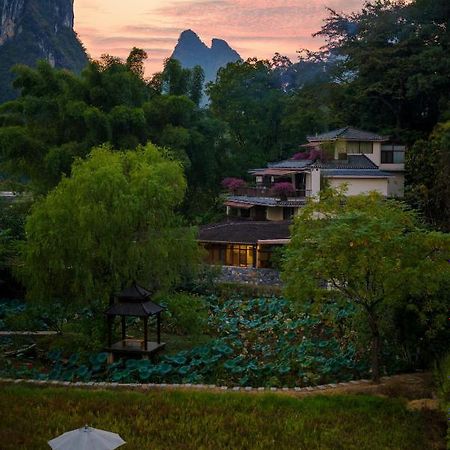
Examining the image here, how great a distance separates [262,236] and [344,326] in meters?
11.7

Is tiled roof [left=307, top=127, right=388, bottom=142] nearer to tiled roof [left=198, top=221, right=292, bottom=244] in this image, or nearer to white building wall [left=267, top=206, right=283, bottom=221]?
white building wall [left=267, top=206, right=283, bottom=221]

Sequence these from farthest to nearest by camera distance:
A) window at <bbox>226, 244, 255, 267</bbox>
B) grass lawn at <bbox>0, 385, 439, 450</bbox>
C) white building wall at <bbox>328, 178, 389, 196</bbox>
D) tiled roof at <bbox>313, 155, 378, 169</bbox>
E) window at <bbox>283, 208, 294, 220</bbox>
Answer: window at <bbox>283, 208, 294, 220</bbox>, tiled roof at <bbox>313, 155, 378, 169</bbox>, white building wall at <bbox>328, 178, 389, 196</bbox>, window at <bbox>226, 244, 255, 267</bbox>, grass lawn at <bbox>0, 385, 439, 450</bbox>

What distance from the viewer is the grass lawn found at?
10.6 meters

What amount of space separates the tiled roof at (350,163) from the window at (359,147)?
1.23 meters

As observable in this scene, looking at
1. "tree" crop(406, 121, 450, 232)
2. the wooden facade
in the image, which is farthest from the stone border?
"tree" crop(406, 121, 450, 232)

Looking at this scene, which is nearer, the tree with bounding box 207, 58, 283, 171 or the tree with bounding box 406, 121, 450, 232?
the tree with bounding box 406, 121, 450, 232

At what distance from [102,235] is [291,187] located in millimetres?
20867

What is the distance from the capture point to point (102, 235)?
1697 centimetres

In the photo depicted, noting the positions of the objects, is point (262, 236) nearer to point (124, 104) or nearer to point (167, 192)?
point (124, 104)

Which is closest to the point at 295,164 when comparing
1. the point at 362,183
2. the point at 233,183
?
the point at 233,183

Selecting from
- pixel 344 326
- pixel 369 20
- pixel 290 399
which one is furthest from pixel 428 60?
pixel 290 399

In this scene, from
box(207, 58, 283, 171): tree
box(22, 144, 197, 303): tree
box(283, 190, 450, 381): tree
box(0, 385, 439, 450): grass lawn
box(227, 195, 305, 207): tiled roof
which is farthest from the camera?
box(207, 58, 283, 171): tree

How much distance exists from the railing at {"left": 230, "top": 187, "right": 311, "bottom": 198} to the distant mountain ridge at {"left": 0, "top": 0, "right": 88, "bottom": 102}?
55654mm

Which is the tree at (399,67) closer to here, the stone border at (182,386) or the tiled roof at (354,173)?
the tiled roof at (354,173)
